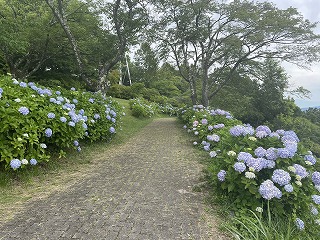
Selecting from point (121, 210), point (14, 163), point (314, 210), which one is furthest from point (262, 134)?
point (14, 163)

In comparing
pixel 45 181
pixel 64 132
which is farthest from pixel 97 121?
pixel 45 181

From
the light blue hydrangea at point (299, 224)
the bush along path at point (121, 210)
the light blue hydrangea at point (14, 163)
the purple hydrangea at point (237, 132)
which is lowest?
the bush along path at point (121, 210)

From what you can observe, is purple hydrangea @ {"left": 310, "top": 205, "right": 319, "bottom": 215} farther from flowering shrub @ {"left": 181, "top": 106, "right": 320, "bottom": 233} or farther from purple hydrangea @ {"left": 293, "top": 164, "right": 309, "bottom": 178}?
purple hydrangea @ {"left": 293, "top": 164, "right": 309, "bottom": 178}

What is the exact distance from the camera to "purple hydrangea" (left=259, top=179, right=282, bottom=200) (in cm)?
238

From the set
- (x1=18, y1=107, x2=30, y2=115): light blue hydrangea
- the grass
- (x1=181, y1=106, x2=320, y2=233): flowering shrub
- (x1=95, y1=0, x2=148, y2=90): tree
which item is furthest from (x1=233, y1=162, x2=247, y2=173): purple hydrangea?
(x1=95, y1=0, x2=148, y2=90): tree

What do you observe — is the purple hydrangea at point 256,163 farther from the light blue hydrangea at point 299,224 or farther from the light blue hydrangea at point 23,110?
the light blue hydrangea at point 23,110

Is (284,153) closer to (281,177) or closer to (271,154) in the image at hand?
(271,154)

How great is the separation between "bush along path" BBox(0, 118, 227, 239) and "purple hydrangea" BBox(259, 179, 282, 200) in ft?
1.89

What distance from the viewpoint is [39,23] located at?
11789mm

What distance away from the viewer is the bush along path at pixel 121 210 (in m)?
2.28

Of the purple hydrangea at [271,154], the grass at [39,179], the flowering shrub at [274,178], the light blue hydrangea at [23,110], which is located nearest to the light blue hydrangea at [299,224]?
the flowering shrub at [274,178]

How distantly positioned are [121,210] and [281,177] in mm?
1673

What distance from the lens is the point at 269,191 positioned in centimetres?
240

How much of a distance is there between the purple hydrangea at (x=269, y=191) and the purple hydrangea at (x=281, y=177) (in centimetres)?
6
